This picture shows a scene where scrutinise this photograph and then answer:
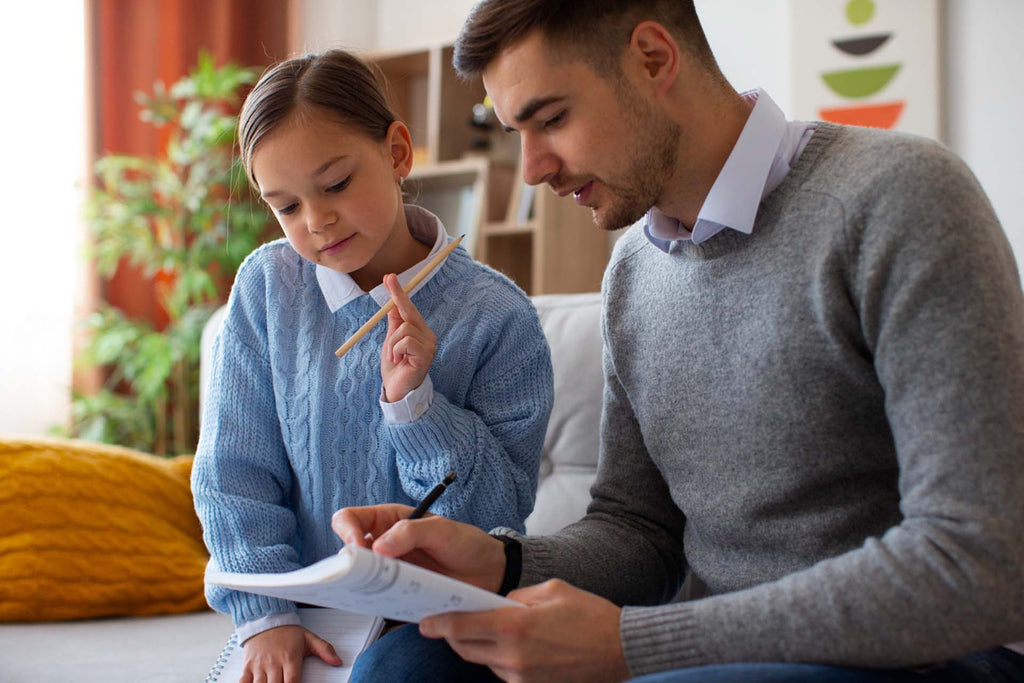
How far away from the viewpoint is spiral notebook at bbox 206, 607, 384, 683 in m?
1.17

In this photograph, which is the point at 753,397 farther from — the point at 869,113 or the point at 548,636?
the point at 869,113

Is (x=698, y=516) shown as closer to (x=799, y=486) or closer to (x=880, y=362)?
(x=799, y=486)

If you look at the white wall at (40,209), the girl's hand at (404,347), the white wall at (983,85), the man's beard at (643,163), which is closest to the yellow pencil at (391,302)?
the girl's hand at (404,347)

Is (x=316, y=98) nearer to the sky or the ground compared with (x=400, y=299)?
nearer to the sky

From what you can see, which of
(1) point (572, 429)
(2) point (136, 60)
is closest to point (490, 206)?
(2) point (136, 60)

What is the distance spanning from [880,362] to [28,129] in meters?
3.16

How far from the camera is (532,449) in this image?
1339 mm

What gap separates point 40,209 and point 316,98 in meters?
2.44

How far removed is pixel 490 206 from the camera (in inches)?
140

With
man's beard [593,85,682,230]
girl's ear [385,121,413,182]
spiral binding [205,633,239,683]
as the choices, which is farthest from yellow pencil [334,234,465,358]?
spiral binding [205,633,239,683]

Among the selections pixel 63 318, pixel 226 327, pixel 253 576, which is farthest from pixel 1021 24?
pixel 63 318

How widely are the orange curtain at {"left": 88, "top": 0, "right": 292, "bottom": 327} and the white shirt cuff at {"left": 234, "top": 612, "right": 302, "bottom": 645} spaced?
266 cm

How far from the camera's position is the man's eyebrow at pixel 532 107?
111 cm

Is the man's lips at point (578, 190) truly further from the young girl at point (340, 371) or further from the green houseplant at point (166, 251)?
the green houseplant at point (166, 251)
